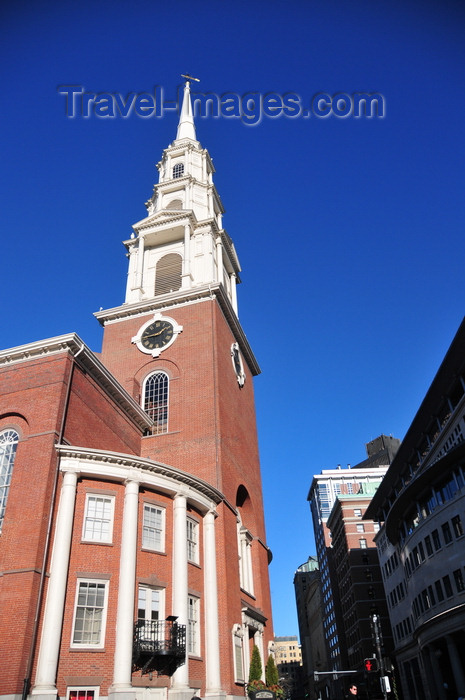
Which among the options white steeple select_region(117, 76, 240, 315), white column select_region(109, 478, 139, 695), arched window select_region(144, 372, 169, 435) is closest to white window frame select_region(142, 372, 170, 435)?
arched window select_region(144, 372, 169, 435)

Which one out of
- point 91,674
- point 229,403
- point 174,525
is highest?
point 229,403

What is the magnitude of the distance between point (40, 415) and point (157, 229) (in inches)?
976

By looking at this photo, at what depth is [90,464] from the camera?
2428 cm

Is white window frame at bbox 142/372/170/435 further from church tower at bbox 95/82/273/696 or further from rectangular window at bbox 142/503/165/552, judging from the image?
rectangular window at bbox 142/503/165/552

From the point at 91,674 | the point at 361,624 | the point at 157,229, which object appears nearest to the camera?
the point at 91,674

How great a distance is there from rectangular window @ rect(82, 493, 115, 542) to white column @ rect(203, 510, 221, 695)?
6.05m

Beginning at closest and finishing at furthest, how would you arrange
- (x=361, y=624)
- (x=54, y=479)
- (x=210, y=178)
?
(x=54, y=479), (x=210, y=178), (x=361, y=624)

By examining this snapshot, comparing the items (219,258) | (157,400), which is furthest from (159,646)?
(219,258)

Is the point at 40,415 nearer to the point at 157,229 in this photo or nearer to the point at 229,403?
the point at 229,403

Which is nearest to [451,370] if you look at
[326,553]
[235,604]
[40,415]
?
[235,604]

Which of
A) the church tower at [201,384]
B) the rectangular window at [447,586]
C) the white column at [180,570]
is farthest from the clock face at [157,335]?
the rectangular window at [447,586]

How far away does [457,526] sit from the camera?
124 feet

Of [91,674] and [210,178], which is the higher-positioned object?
[210,178]

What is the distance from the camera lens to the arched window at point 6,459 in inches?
925
